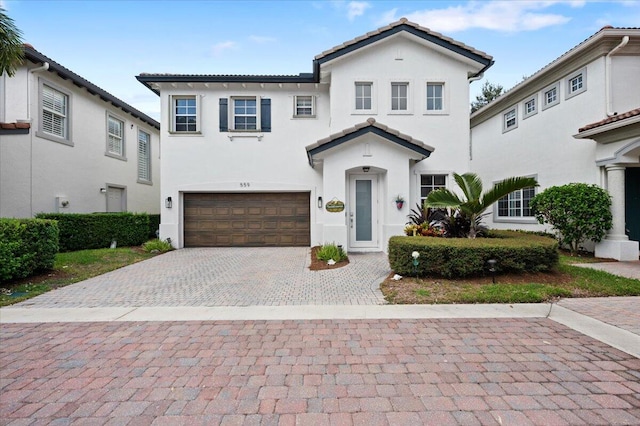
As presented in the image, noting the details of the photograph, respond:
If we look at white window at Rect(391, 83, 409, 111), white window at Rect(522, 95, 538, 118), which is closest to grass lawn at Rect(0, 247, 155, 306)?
→ white window at Rect(391, 83, 409, 111)

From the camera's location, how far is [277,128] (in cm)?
1245

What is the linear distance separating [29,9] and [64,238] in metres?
7.21

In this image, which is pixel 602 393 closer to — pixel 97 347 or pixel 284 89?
pixel 97 347

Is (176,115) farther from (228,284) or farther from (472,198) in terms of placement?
(472,198)

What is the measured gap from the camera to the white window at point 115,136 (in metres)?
14.6

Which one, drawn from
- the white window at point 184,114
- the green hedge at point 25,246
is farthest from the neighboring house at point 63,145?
the green hedge at point 25,246

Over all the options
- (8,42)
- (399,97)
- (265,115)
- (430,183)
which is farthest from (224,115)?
(430,183)

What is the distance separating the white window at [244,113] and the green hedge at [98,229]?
19.2ft

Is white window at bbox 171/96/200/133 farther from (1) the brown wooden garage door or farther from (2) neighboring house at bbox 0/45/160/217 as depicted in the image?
(2) neighboring house at bbox 0/45/160/217

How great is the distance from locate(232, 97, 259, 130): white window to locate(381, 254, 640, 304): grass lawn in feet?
29.6

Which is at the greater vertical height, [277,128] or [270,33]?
[270,33]

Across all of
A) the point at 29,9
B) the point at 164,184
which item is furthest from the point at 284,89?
the point at 29,9

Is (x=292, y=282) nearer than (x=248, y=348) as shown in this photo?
No

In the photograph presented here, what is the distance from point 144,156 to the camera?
17.4 m
